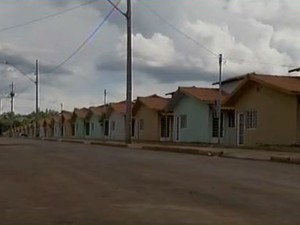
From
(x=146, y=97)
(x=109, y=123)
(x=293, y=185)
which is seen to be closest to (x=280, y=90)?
(x=293, y=185)

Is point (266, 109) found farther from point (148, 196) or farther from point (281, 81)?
point (148, 196)

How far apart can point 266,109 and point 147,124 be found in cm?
2384

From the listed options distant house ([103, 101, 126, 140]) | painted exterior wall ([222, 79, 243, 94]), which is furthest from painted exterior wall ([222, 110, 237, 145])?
distant house ([103, 101, 126, 140])

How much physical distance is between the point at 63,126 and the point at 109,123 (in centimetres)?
2745

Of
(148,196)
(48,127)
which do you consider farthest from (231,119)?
(48,127)

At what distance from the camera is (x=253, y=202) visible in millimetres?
9938

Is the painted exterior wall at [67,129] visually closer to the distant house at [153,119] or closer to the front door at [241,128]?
the distant house at [153,119]

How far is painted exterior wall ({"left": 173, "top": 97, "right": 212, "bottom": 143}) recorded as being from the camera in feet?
139

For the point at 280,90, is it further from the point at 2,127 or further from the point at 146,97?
the point at 2,127

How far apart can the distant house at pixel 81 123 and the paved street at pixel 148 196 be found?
62.8m

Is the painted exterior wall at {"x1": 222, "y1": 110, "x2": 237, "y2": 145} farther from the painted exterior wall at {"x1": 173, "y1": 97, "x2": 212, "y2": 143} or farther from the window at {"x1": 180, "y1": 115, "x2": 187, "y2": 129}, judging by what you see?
the window at {"x1": 180, "y1": 115, "x2": 187, "y2": 129}

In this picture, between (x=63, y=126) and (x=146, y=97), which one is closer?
(x=146, y=97)

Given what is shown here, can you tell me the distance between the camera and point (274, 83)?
3120 centimetres

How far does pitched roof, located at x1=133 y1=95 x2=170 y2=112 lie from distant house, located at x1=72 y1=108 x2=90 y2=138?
20.9 meters
